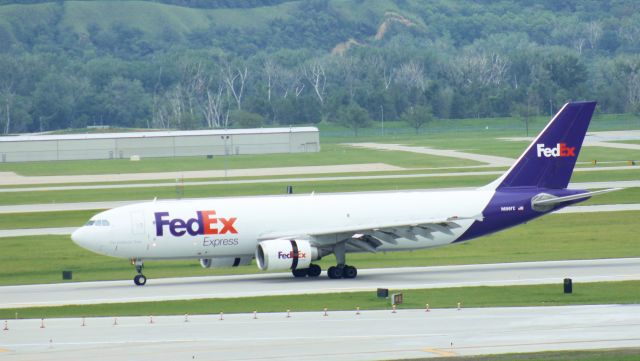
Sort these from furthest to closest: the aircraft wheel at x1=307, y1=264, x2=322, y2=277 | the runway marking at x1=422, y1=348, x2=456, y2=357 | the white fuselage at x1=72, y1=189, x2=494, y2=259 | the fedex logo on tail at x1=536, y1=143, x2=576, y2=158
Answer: the fedex logo on tail at x1=536, y1=143, x2=576, y2=158 → the aircraft wheel at x1=307, y1=264, x2=322, y2=277 → the white fuselage at x1=72, y1=189, x2=494, y2=259 → the runway marking at x1=422, y1=348, x2=456, y2=357

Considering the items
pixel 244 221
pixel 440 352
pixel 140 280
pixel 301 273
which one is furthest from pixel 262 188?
pixel 440 352

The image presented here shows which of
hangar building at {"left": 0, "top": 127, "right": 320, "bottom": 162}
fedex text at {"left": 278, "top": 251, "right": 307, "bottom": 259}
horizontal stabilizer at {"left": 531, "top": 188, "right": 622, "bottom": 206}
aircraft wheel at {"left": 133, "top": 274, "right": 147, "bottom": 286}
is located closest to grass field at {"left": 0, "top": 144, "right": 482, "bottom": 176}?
hangar building at {"left": 0, "top": 127, "right": 320, "bottom": 162}

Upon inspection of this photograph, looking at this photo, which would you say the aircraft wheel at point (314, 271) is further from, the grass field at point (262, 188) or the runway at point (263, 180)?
the runway at point (263, 180)

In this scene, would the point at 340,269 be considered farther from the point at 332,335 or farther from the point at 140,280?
the point at 332,335

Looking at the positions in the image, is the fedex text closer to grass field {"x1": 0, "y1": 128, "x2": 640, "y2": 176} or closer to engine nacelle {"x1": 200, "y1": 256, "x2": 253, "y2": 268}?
engine nacelle {"x1": 200, "y1": 256, "x2": 253, "y2": 268}

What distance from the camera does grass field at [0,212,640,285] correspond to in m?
56.9

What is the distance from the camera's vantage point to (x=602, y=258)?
56406mm

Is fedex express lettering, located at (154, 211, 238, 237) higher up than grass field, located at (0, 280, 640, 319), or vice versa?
fedex express lettering, located at (154, 211, 238, 237)

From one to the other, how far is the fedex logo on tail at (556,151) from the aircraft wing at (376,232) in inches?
223

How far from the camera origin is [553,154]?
56594 mm

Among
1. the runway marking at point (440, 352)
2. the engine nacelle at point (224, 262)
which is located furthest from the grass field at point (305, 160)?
the runway marking at point (440, 352)

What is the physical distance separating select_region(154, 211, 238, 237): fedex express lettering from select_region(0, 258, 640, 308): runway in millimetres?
2339

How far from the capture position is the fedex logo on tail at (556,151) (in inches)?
2227

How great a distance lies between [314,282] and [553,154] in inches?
548
